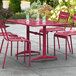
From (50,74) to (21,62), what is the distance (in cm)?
117

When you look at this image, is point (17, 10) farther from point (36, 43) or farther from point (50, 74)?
point (50, 74)

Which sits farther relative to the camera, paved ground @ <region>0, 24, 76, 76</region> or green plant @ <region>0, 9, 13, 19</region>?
green plant @ <region>0, 9, 13, 19</region>

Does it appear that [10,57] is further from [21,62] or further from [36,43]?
[36,43]

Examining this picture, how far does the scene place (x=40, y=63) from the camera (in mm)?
6043

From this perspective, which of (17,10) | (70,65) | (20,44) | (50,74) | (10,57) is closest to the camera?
(50,74)

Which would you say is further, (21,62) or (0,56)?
(0,56)

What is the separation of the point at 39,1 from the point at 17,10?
2.34 metres

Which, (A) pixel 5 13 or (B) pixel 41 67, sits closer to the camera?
(B) pixel 41 67

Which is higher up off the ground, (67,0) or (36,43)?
(67,0)

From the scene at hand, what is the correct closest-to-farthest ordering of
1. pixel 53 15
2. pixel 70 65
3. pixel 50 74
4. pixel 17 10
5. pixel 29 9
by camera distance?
pixel 50 74 < pixel 70 65 < pixel 53 15 < pixel 29 9 < pixel 17 10

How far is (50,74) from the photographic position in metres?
5.13

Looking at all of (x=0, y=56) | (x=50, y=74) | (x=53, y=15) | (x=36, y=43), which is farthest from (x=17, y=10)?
(x=50, y=74)

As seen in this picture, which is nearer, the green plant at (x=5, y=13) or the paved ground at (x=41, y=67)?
the paved ground at (x=41, y=67)

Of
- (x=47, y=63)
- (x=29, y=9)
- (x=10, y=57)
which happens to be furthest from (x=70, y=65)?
(x=29, y=9)
